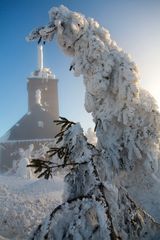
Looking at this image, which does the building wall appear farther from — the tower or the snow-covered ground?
the snow-covered ground

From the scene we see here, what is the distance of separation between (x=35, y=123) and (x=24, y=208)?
32.8 m

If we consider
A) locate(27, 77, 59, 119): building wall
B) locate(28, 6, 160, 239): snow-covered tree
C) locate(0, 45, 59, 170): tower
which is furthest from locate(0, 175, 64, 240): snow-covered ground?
locate(27, 77, 59, 119): building wall

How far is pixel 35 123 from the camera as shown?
4947 centimetres

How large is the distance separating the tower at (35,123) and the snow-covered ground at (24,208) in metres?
23.4

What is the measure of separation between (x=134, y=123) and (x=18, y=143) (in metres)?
36.3

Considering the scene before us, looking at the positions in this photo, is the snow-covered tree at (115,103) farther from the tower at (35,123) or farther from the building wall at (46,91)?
the building wall at (46,91)

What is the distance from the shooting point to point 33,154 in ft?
139

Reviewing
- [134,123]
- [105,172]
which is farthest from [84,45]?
[105,172]

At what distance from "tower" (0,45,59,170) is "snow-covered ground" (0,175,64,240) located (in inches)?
920

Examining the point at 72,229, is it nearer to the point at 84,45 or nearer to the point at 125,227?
the point at 125,227

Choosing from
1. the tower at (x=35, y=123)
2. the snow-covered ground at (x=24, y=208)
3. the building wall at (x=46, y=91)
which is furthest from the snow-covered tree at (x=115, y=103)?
the building wall at (x=46, y=91)

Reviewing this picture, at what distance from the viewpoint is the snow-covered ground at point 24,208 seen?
1495cm

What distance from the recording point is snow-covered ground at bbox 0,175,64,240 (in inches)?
588

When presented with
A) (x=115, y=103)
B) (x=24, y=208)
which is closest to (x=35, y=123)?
(x=24, y=208)
